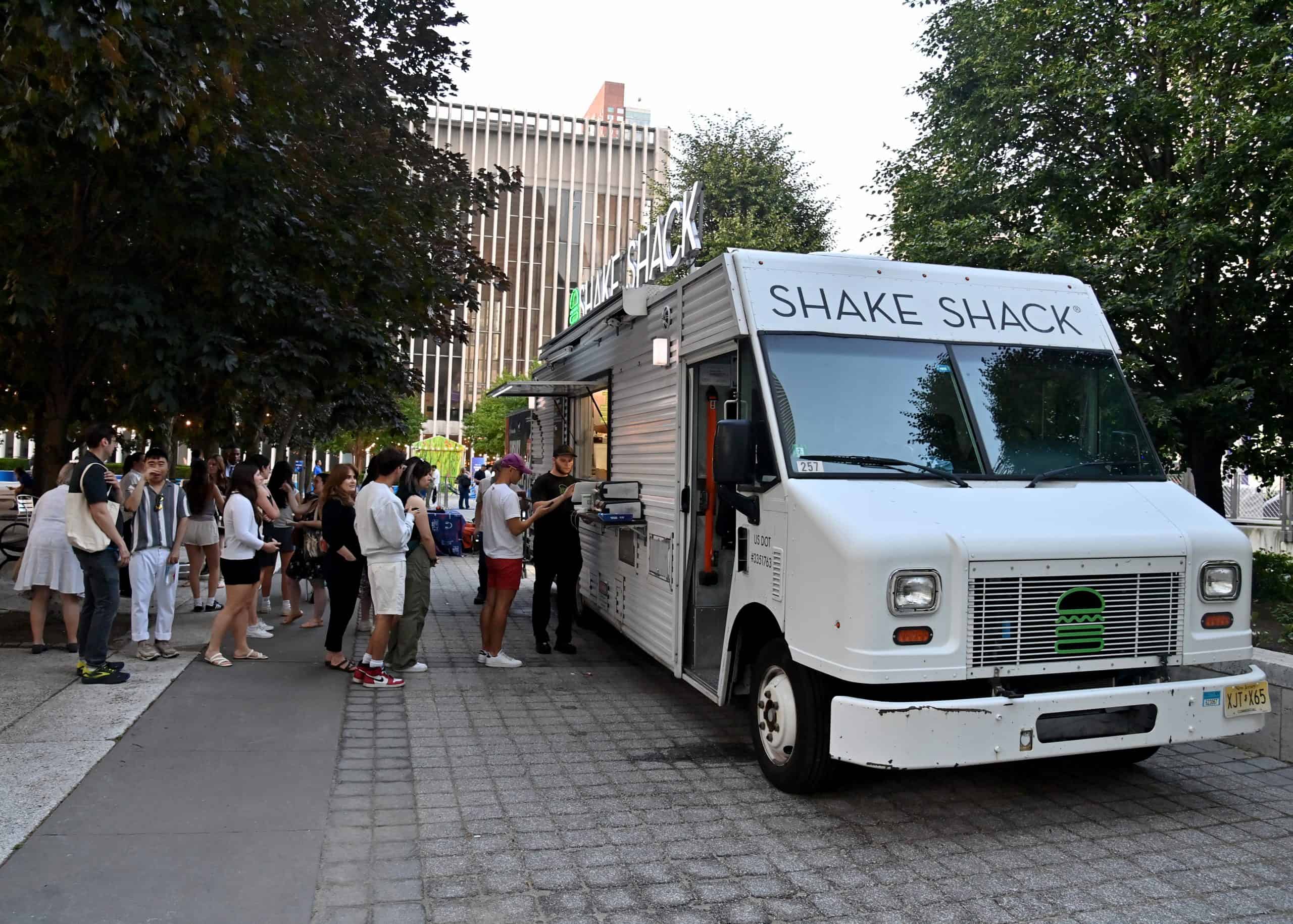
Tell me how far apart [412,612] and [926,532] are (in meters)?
4.71

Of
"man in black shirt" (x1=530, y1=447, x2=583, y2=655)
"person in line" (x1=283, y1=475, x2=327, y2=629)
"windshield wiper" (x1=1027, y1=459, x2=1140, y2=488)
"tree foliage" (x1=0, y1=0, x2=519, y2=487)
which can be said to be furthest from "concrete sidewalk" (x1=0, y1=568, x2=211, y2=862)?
"windshield wiper" (x1=1027, y1=459, x2=1140, y2=488)

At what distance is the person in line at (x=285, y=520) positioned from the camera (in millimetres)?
10789

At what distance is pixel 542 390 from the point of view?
10.8 meters

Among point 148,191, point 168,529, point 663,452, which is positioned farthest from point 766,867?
point 148,191

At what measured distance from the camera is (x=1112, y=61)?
1333 centimetres

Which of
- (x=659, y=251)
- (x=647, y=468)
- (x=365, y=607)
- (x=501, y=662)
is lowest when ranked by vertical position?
(x=501, y=662)

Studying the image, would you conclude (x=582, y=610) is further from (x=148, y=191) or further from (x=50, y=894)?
(x=50, y=894)

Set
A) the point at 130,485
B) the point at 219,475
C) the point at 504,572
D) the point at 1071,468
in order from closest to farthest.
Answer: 1. the point at 1071,468
2. the point at 504,572
3. the point at 130,485
4. the point at 219,475

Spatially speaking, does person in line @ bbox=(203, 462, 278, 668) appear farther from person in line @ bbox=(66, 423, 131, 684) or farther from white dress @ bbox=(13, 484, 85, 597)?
white dress @ bbox=(13, 484, 85, 597)

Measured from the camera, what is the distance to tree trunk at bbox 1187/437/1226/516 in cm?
1348

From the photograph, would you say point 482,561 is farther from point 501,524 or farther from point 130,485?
point 130,485

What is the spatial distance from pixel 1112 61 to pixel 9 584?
16.0 metres

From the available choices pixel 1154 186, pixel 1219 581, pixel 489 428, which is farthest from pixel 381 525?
pixel 489 428

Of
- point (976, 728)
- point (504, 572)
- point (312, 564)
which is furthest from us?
point (312, 564)
